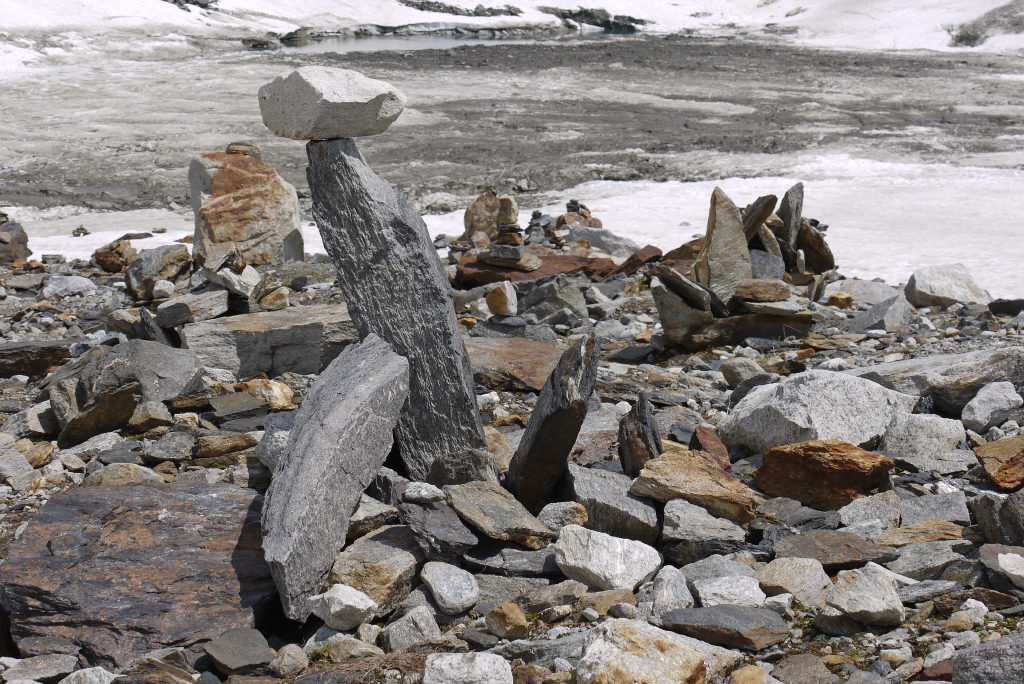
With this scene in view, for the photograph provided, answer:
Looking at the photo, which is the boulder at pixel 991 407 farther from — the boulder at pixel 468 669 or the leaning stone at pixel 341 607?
the leaning stone at pixel 341 607

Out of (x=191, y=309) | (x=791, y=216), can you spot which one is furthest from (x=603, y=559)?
(x=791, y=216)

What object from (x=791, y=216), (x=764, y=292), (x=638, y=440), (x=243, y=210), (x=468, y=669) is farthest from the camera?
(x=243, y=210)

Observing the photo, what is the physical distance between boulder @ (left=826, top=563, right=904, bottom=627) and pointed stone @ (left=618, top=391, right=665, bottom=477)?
3.87 feet

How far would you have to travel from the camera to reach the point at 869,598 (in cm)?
288

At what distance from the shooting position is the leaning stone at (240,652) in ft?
9.57

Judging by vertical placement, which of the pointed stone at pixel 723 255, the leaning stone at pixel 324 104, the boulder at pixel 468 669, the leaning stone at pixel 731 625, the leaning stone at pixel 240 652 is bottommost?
the leaning stone at pixel 240 652

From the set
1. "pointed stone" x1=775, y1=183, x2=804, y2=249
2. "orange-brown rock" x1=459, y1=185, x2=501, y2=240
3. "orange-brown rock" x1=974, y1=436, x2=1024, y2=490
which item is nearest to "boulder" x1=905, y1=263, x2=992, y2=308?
"pointed stone" x1=775, y1=183, x2=804, y2=249

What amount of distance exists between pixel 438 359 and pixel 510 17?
43642mm

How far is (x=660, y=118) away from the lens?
1892 cm

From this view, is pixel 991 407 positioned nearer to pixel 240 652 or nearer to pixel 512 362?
pixel 512 362

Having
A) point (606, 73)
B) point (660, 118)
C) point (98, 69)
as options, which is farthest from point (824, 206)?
point (98, 69)

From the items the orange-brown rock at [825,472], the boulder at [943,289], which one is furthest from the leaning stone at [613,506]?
the boulder at [943,289]

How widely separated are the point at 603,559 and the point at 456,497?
28.7 inches

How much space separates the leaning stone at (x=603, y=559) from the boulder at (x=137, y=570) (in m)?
1.20
